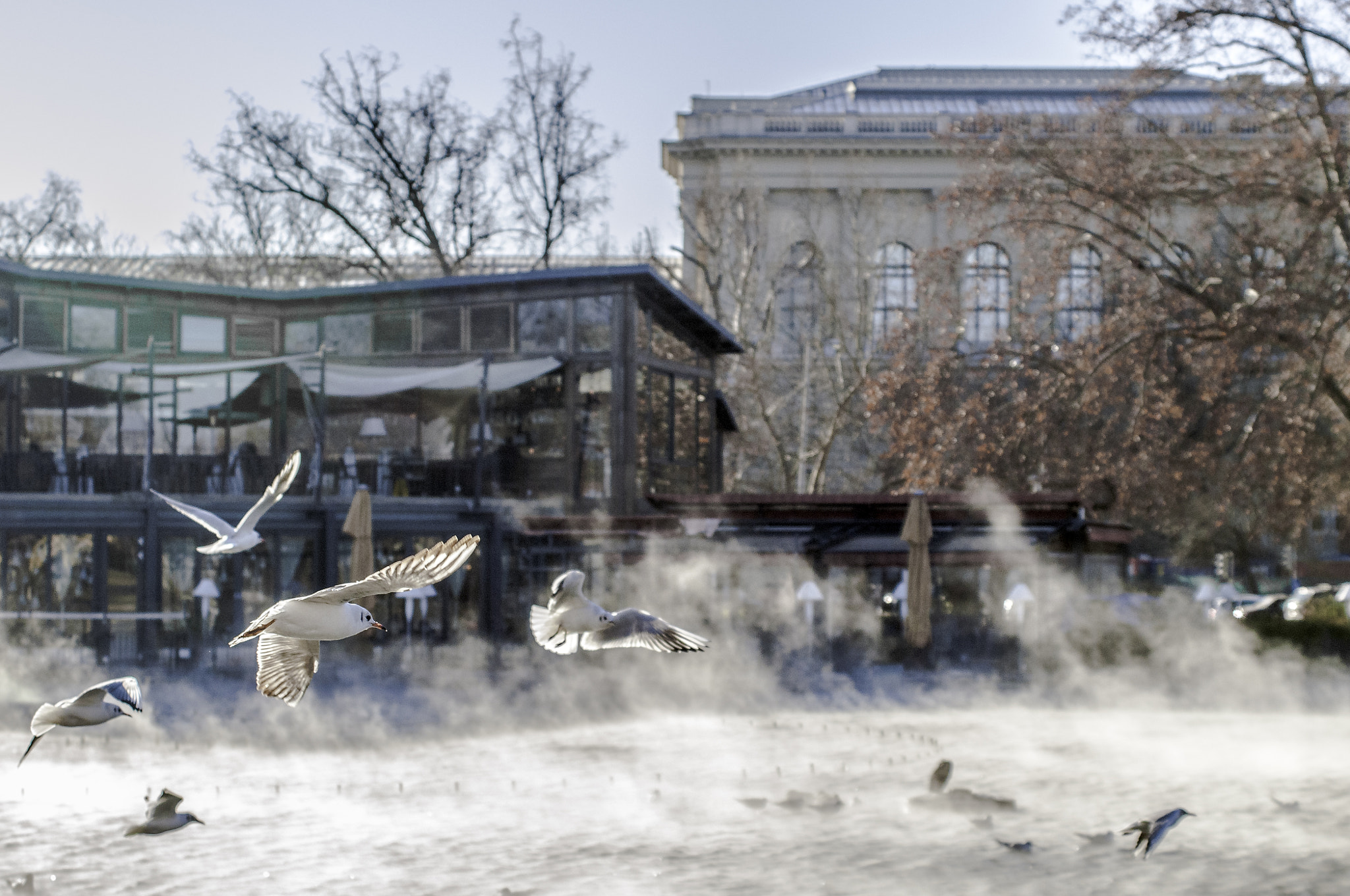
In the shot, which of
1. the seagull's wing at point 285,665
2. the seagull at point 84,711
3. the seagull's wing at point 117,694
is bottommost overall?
the seagull at point 84,711

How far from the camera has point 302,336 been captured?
2866cm

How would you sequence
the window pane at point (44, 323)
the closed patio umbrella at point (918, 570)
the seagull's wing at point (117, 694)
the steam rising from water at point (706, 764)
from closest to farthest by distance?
the seagull's wing at point (117, 694) → the steam rising from water at point (706, 764) → the closed patio umbrella at point (918, 570) → the window pane at point (44, 323)

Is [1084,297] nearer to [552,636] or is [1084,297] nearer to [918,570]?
[918,570]

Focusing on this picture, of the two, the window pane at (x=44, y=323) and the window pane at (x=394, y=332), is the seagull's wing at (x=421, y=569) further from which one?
the window pane at (x=44, y=323)

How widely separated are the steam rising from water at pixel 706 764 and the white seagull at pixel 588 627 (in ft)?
21.7

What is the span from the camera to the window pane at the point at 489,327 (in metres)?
27.0

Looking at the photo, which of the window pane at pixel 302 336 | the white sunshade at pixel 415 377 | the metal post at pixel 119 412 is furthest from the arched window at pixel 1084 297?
the metal post at pixel 119 412

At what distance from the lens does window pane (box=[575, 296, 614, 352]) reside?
2680 cm

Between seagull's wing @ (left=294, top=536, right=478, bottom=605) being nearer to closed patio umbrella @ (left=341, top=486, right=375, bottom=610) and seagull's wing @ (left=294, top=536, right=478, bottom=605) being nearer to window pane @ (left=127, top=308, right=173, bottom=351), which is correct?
closed patio umbrella @ (left=341, top=486, right=375, bottom=610)

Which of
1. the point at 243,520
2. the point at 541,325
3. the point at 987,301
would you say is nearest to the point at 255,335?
the point at 541,325

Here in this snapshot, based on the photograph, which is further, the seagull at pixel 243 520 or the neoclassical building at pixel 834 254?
the neoclassical building at pixel 834 254

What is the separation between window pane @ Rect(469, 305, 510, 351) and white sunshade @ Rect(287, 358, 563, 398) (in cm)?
62

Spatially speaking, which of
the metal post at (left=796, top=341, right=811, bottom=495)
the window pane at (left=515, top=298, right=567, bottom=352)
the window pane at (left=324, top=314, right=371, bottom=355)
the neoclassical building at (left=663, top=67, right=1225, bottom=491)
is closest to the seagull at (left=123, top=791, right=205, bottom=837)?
the window pane at (left=515, top=298, right=567, bottom=352)

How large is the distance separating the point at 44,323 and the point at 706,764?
16500 mm
